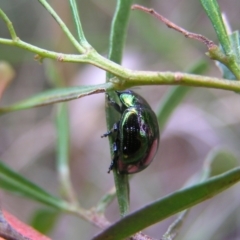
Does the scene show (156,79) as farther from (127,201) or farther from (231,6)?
(231,6)

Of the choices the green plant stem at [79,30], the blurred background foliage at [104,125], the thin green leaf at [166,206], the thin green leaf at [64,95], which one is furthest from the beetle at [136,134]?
the blurred background foliage at [104,125]

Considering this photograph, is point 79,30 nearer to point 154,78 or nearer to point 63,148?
point 154,78

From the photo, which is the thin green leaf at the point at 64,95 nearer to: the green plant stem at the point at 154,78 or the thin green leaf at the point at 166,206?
the green plant stem at the point at 154,78

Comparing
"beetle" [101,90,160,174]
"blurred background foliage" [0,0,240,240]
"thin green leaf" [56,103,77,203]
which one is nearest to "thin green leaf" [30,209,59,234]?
"thin green leaf" [56,103,77,203]

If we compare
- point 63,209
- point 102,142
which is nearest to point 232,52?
point 63,209

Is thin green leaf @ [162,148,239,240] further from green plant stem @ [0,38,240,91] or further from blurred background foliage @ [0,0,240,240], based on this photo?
blurred background foliage @ [0,0,240,240]
